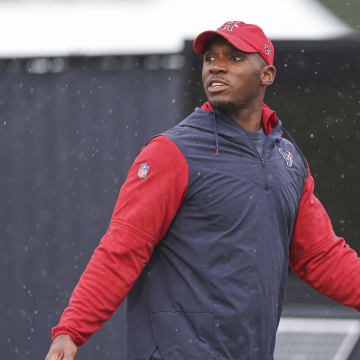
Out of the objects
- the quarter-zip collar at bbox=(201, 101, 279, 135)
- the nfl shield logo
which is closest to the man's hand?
the nfl shield logo

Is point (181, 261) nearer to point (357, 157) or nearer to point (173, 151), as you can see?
point (173, 151)

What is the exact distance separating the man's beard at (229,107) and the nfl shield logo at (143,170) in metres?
0.34

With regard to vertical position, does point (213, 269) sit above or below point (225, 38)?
below

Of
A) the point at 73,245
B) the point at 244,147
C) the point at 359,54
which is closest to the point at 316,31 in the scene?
the point at 359,54

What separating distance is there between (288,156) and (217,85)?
0.40m

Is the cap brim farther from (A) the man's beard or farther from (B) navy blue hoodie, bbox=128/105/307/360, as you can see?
(B) navy blue hoodie, bbox=128/105/307/360

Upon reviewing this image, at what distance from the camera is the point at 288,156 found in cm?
293

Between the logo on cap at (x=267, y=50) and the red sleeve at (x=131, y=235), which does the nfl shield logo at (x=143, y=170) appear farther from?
the logo on cap at (x=267, y=50)

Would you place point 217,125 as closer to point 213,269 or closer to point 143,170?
point 143,170

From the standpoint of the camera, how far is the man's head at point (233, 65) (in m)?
2.75

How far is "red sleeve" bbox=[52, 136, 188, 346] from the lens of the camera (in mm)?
2533

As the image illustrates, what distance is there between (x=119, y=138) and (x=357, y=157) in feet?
6.15

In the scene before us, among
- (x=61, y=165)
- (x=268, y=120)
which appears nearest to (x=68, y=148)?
(x=61, y=165)

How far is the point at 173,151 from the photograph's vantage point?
8.59ft
